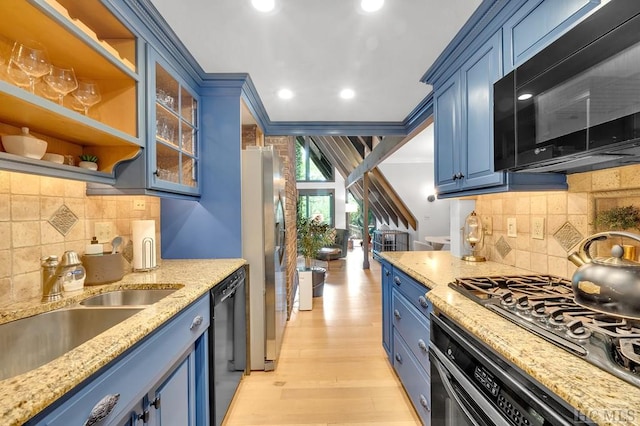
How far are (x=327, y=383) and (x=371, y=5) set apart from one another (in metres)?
2.46

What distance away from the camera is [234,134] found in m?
2.21

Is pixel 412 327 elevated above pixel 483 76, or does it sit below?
below

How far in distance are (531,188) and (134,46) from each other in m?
2.18

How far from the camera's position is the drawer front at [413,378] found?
58.7 inches

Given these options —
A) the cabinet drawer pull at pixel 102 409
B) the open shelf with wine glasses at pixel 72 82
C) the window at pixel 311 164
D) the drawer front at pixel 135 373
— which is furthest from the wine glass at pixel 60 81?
the window at pixel 311 164

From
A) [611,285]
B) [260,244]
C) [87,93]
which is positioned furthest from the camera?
[260,244]

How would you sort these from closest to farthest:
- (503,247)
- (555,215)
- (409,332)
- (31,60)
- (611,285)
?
1. (611,285)
2. (31,60)
3. (555,215)
4. (409,332)
5. (503,247)

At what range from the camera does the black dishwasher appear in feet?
5.17

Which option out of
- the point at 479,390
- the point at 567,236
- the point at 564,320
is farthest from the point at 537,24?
the point at 479,390

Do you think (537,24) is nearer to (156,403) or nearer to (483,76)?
(483,76)

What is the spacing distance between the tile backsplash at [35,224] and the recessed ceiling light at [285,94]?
61.4 inches

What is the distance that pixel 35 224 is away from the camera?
125 centimetres

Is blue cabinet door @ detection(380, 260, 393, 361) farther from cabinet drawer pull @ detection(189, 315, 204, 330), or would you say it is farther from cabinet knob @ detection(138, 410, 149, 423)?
cabinet knob @ detection(138, 410, 149, 423)

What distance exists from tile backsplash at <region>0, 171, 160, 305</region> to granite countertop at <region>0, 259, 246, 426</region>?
0.11m
